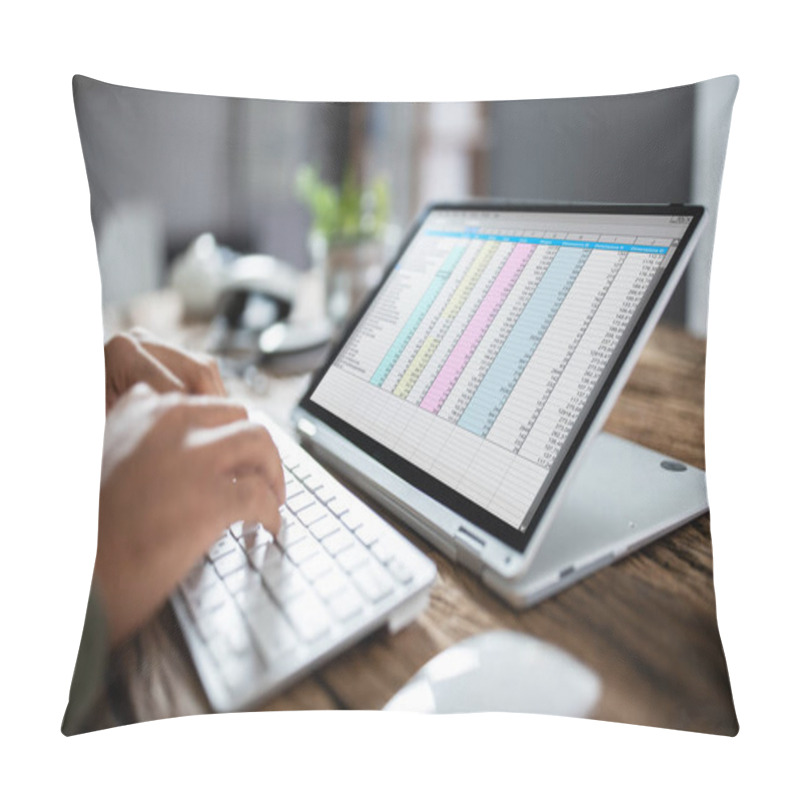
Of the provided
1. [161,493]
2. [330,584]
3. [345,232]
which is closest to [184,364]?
[161,493]

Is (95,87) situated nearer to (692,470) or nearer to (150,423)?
(150,423)

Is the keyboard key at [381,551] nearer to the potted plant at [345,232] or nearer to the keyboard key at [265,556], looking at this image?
the keyboard key at [265,556]

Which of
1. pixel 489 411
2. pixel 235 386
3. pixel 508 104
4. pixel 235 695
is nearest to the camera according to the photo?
pixel 235 695

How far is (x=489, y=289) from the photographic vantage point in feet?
1.91

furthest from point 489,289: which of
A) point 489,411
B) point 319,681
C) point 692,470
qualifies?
point 319,681

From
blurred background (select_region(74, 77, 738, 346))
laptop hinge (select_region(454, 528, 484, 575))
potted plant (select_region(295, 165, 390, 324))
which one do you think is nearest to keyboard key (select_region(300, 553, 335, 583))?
laptop hinge (select_region(454, 528, 484, 575))

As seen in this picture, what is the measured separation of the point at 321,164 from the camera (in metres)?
0.71

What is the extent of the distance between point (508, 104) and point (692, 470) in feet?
1.34

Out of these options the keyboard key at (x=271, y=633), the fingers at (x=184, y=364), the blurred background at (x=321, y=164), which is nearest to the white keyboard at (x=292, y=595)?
the keyboard key at (x=271, y=633)

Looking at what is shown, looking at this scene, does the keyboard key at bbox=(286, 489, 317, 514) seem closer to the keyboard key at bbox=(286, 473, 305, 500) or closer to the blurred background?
the keyboard key at bbox=(286, 473, 305, 500)

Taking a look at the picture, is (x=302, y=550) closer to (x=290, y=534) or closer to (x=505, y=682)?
(x=290, y=534)

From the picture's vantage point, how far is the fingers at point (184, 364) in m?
0.51

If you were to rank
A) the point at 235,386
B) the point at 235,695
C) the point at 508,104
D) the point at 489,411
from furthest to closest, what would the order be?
the point at 235,386 → the point at 508,104 → the point at 489,411 → the point at 235,695

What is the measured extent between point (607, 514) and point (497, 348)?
0.56 ft
